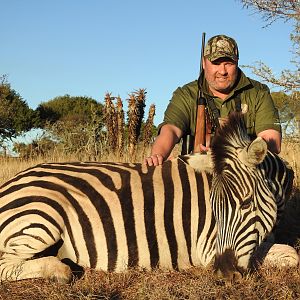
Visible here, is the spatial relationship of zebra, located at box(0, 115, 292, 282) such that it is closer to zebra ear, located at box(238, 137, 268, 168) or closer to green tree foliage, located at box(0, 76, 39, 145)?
zebra ear, located at box(238, 137, 268, 168)

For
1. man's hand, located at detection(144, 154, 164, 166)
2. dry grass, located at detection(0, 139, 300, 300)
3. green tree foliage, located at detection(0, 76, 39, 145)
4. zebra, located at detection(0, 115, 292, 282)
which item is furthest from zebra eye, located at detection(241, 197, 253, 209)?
green tree foliage, located at detection(0, 76, 39, 145)

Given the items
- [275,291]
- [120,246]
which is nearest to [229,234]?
[275,291]

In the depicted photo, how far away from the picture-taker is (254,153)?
2.59 metres

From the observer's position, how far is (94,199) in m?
3.16

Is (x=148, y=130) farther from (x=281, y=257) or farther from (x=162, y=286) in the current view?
(x=162, y=286)

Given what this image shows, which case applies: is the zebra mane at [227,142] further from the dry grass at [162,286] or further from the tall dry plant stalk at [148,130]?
the tall dry plant stalk at [148,130]

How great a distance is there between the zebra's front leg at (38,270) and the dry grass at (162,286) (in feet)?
0.18

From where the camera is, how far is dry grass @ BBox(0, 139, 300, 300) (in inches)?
98.2

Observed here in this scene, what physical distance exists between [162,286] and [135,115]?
540cm

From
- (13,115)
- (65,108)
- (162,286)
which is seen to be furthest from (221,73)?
(65,108)

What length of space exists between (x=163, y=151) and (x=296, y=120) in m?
3.91

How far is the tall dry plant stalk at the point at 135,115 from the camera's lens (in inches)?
Answer: 297

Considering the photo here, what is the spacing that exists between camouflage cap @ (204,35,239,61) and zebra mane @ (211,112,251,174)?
3.77 ft

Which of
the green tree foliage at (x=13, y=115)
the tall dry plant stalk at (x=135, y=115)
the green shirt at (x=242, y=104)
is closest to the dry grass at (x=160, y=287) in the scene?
the green shirt at (x=242, y=104)
